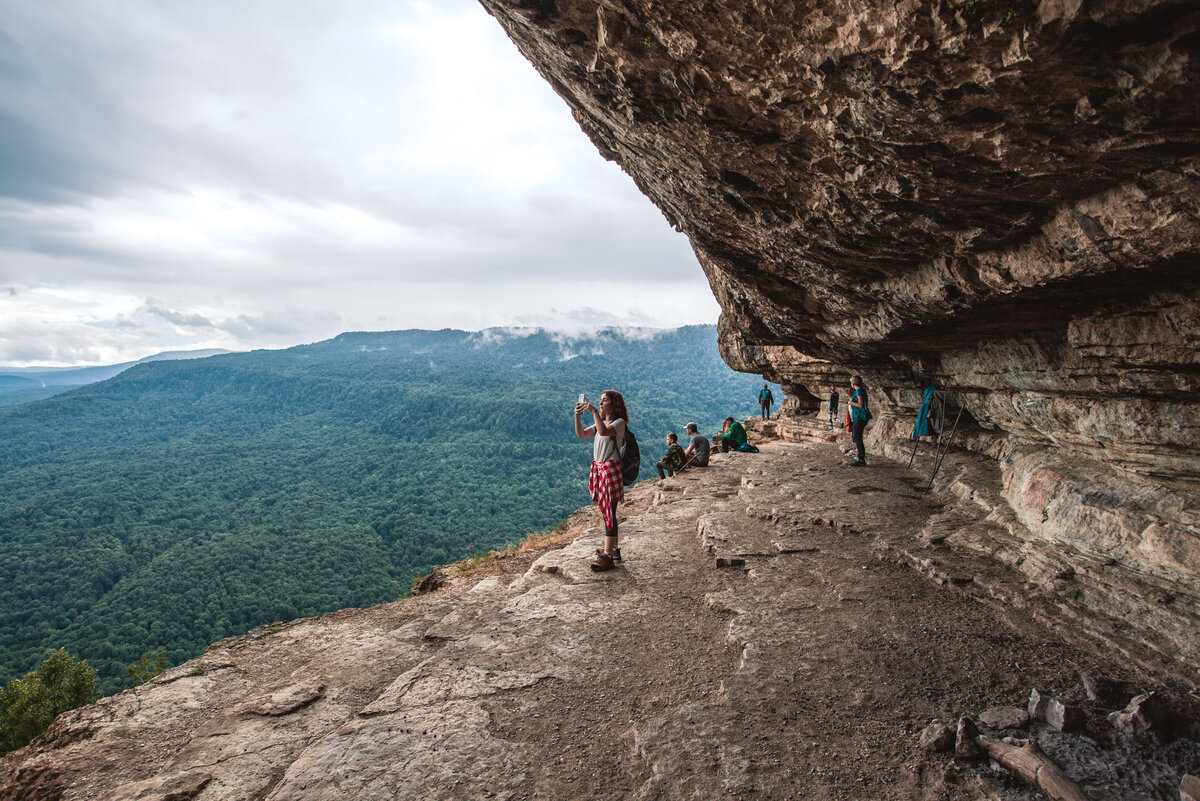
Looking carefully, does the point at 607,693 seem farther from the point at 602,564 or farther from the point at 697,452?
the point at 697,452

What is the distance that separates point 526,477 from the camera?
6442 inches

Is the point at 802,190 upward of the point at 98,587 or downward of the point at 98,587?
upward

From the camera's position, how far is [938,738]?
156 inches

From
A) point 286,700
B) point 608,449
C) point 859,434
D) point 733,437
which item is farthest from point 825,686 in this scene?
point 733,437

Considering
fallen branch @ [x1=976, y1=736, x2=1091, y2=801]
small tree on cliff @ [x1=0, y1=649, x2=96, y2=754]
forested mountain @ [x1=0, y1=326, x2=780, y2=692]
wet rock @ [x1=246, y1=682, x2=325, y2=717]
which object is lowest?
forested mountain @ [x1=0, y1=326, x2=780, y2=692]

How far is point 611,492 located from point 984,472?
8559 mm

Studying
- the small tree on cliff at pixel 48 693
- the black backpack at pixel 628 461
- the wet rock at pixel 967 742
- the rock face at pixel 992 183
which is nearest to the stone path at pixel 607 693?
the wet rock at pixel 967 742

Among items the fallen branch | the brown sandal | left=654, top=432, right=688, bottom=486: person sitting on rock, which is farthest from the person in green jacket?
the fallen branch

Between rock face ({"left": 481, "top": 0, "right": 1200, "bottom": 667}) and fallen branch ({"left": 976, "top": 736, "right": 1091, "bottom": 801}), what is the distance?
2509 millimetres

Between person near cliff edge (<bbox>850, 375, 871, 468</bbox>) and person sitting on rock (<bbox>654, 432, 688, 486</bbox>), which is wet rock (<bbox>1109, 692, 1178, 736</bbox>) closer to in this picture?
person near cliff edge (<bbox>850, 375, 871, 468</bbox>)

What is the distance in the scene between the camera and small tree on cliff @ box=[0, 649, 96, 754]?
1328 cm

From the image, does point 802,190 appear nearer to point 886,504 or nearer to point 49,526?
point 886,504

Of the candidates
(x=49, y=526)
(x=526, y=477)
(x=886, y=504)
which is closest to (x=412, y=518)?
(x=526, y=477)

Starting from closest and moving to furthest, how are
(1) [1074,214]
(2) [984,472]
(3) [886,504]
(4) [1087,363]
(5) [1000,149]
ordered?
(5) [1000,149] < (1) [1074,214] < (4) [1087,363] < (3) [886,504] < (2) [984,472]
